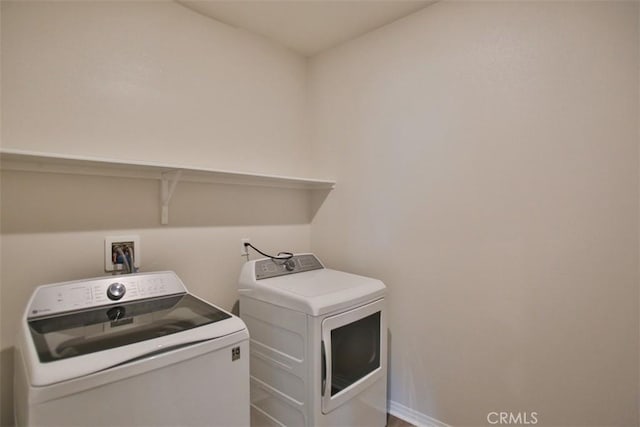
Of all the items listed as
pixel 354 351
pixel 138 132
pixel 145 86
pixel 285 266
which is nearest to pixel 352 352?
pixel 354 351

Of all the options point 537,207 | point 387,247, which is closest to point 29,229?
point 387,247

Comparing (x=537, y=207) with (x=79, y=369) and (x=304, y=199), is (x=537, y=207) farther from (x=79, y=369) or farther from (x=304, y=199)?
(x=79, y=369)

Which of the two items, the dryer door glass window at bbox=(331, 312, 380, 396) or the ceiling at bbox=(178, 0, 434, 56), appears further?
the ceiling at bbox=(178, 0, 434, 56)

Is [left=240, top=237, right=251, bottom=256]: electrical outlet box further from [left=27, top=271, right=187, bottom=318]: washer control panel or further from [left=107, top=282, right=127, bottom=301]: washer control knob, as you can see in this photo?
[left=107, top=282, right=127, bottom=301]: washer control knob

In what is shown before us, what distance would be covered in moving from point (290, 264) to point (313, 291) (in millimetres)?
465

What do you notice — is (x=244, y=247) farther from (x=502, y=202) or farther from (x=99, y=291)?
(x=502, y=202)

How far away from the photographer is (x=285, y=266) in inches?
76.2

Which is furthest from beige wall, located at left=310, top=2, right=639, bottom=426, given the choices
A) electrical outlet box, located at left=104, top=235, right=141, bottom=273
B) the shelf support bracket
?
electrical outlet box, located at left=104, top=235, right=141, bottom=273

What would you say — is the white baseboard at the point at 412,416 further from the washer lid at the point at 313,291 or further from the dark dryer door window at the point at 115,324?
the dark dryer door window at the point at 115,324

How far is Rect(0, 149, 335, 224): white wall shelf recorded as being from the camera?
1.25 metres

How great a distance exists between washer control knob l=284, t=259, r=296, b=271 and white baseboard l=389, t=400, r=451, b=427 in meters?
A: 1.03

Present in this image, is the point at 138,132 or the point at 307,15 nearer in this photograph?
the point at 138,132

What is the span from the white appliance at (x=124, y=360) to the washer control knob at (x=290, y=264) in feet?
2.08
